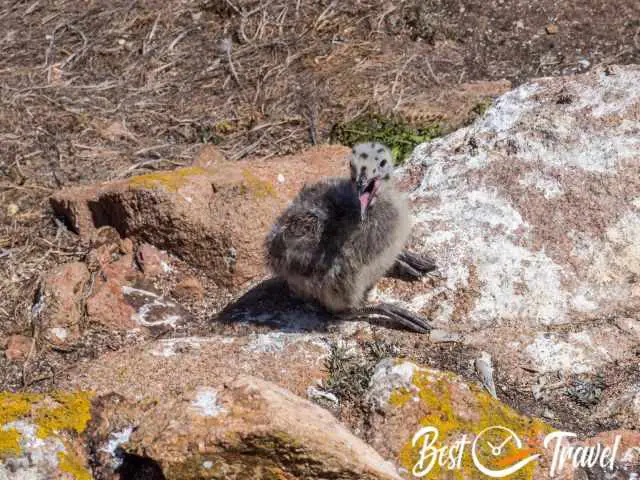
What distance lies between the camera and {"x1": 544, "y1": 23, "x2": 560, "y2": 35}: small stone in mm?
8477

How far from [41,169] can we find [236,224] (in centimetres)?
278

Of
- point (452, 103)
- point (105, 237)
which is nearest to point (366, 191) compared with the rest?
point (105, 237)

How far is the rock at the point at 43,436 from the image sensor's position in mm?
3377

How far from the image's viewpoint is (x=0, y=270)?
605 centimetres

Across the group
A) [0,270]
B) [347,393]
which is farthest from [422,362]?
[0,270]

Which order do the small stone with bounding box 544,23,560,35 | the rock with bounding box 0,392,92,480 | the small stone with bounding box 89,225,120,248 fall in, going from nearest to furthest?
1. the rock with bounding box 0,392,92,480
2. the small stone with bounding box 89,225,120,248
3. the small stone with bounding box 544,23,560,35

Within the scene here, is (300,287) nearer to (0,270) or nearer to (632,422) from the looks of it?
(632,422)

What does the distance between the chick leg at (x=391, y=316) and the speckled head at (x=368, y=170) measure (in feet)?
1.83

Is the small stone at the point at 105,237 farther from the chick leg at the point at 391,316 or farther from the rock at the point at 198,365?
Result: the chick leg at the point at 391,316

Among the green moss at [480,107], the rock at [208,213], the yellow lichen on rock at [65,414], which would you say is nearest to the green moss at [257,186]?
the rock at [208,213]

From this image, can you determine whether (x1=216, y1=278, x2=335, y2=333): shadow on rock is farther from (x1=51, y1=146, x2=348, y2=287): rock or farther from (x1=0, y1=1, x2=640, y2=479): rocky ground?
(x1=51, y1=146, x2=348, y2=287): rock

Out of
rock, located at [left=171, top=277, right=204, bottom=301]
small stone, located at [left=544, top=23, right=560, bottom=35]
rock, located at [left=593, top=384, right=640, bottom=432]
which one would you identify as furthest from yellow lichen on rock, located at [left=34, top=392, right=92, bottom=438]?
small stone, located at [left=544, top=23, right=560, bottom=35]

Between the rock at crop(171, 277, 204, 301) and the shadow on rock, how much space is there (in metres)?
0.29

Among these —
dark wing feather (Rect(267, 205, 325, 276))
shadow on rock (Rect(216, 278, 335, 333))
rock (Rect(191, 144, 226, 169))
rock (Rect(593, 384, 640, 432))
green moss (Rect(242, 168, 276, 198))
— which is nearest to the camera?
rock (Rect(593, 384, 640, 432))
